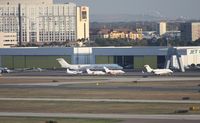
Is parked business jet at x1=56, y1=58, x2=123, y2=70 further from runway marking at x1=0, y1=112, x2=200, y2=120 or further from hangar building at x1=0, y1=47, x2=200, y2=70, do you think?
runway marking at x1=0, y1=112, x2=200, y2=120

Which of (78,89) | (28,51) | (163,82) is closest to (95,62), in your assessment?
(28,51)

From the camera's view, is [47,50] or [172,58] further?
[47,50]

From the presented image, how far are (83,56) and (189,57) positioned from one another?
2352 centimetres

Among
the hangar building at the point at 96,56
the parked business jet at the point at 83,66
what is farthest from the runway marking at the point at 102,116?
the hangar building at the point at 96,56

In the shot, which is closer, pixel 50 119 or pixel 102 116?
pixel 50 119

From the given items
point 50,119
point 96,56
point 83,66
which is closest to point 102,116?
point 50,119

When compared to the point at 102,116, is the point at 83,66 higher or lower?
higher

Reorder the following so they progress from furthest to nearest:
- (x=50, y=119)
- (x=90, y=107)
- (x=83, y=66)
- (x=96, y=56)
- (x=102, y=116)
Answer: (x=96, y=56), (x=83, y=66), (x=90, y=107), (x=102, y=116), (x=50, y=119)

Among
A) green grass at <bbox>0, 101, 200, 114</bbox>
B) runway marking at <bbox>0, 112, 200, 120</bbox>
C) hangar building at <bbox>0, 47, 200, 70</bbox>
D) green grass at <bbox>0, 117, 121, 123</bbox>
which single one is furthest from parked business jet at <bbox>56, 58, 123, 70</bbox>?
green grass at <bbox>0, 117, 121, 123</bbox>

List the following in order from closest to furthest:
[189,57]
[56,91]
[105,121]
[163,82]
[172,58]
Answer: [105,121], [56,91], [163,82], [172,58], [189,57]

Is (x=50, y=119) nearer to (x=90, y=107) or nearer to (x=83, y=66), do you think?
(x=90, y=107)

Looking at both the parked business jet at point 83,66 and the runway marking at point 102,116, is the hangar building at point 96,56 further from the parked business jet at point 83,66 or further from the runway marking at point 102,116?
the runway marking at point 102,116

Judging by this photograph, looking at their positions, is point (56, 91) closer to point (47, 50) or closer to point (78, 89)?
point (78, 89)

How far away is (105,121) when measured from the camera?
57.9 metres
